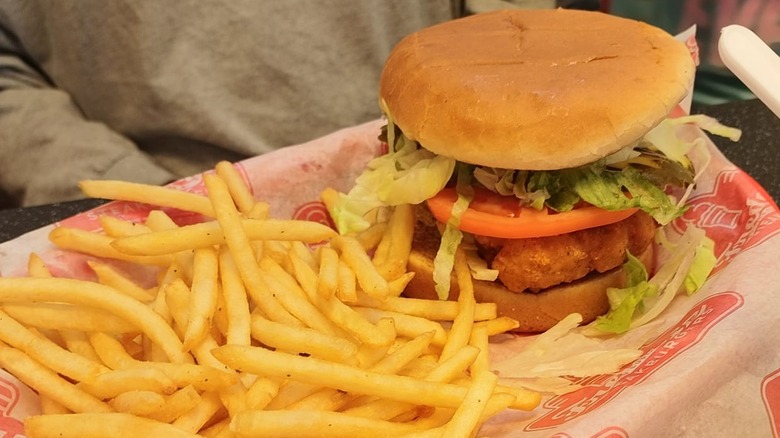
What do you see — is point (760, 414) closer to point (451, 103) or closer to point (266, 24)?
point (451, 103)

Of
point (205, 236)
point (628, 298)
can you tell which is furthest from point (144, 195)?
point (628, 298)

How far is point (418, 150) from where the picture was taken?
6.04ft

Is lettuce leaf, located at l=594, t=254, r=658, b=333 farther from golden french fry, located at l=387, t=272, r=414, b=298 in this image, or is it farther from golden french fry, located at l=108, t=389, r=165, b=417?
golden french fry, located at l=108, t=389, r=165, b=417

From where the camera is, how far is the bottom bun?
171cm

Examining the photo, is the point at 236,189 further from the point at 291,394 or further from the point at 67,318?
the point at 291,394

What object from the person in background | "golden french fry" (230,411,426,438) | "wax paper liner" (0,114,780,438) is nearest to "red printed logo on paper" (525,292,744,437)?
"wax paper liner" (0,114,780,438)

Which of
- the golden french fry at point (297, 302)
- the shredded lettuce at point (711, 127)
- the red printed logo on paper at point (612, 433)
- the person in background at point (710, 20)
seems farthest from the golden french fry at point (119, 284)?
the person in background at point (710, 20)

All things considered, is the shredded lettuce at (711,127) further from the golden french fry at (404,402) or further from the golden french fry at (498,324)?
the golden french fry at (404,402)

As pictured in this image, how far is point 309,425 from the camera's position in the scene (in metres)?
1.18

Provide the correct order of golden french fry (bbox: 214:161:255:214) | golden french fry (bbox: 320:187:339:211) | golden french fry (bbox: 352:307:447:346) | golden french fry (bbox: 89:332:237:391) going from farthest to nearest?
golden french fry (bbox: 320:187:339:211) → golden french fry (bbox: 214:161:255:214) → golden french fry (bbox: 352:307:447:346) → golden french fry (bbox: 89:332:237:391)

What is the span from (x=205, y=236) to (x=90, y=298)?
0.25m

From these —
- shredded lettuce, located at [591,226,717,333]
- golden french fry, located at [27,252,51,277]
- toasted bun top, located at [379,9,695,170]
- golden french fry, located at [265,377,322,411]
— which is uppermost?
toasted bun top, located at [379,9,695,170]

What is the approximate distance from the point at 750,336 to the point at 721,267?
34cm

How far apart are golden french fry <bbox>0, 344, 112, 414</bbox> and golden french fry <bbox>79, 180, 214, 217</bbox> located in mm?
497
